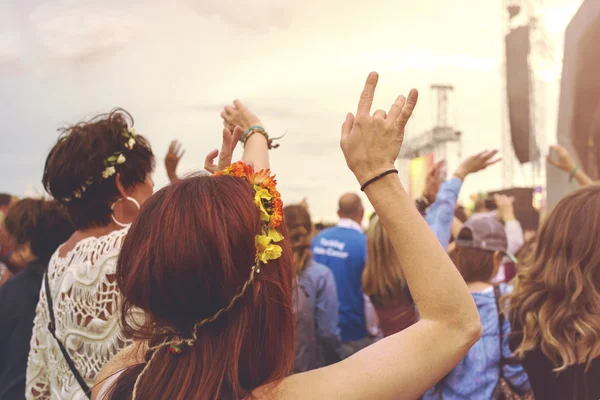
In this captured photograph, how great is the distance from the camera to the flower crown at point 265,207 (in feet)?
3.63

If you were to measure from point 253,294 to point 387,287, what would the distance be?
7.91 feet

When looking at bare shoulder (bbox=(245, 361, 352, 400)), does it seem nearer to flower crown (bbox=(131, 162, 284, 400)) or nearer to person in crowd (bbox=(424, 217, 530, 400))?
flower crown (bbox=(131, 162, 284, 400))

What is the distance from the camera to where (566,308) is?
1.97m

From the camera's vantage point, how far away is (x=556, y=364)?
1920 millimetres

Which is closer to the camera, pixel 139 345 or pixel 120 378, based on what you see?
pixel 120 378

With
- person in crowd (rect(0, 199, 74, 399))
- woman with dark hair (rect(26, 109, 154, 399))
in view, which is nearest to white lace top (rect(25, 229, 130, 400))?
woman with dark hair (rect(26, 109, 154, 399))

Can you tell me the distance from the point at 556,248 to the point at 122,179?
1.65 metres

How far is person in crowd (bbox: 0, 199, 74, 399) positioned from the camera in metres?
2.32

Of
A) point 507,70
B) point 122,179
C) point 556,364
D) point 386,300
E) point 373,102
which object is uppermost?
point 507,70

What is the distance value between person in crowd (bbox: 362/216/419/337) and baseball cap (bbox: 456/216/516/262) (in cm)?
76

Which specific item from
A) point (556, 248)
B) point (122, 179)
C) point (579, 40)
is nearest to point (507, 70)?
point (579, 40)

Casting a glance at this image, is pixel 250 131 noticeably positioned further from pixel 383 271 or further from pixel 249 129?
pixel 383 271

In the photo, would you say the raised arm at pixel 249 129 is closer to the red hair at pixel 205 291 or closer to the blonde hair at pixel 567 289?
the red hair at pixel 205 291

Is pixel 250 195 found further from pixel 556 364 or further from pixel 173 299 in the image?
pixel 556 364
